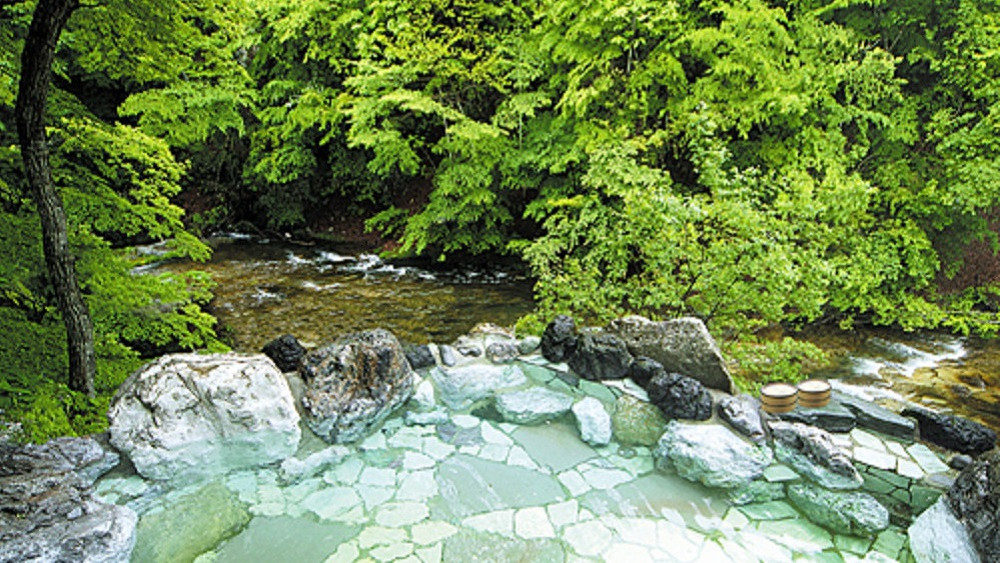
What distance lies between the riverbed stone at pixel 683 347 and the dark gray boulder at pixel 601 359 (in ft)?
0.65

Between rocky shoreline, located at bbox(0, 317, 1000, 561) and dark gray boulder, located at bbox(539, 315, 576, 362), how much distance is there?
0.03m

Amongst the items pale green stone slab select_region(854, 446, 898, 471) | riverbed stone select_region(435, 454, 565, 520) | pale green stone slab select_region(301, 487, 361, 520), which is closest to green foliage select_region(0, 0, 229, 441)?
pale green stone slab select_region(301, 487, 361, 520)

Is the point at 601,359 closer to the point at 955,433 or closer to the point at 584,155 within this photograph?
the point at 955,433

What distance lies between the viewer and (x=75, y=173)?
13.0 feet

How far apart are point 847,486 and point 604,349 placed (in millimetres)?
2114

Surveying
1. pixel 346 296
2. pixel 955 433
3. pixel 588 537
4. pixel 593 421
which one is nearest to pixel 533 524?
pixel 588 537

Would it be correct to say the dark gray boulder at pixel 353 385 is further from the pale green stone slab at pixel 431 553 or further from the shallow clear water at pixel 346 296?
the shallow clear water at pixel 346 296

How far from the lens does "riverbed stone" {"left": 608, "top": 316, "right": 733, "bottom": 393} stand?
4660mm

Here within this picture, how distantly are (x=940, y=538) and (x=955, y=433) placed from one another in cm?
132

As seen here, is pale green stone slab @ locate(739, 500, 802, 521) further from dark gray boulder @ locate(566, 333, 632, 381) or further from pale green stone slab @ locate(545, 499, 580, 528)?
dark gray boulder @ locate(566, 333, 632, 381)

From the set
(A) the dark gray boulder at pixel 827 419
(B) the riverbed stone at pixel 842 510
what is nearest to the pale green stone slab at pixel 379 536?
(B) the riverbed stone at pixel 842 510

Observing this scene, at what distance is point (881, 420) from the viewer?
4.28 meters

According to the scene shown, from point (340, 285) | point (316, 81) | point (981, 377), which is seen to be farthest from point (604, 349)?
point (316, 81)

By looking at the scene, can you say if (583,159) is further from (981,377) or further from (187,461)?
(187,461)
